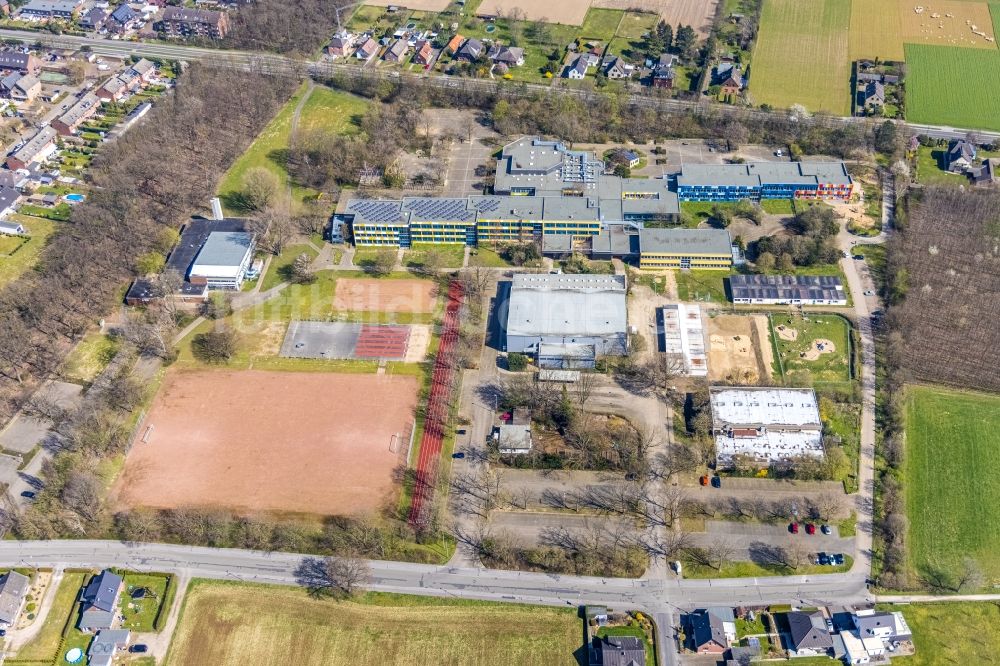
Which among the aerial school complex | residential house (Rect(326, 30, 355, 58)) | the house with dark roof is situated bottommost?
the house with dark roof

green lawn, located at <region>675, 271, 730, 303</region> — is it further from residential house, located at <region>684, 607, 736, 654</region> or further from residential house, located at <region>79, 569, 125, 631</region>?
residential house, located at <region>79, 569, 125, 631</region>

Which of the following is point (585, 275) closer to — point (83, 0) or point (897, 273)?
point (897, 273)

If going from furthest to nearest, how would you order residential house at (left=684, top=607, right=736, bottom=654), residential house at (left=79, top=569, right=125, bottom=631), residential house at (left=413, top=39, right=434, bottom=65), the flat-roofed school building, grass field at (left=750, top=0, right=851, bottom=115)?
residential house at (left=413, top=39, right=434, bottom=65) → grass field at (left=750, top=0, right=851, bottom=115) → the flat-roofed school building → residential house at (left=79, top=569, right=125, bottom=631) → residential house at (left=684, top=607, right=736, bottom=654)

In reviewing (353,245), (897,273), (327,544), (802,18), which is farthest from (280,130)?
(802,18)

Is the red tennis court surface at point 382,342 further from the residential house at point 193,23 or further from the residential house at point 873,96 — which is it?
the residential house at point 193,23

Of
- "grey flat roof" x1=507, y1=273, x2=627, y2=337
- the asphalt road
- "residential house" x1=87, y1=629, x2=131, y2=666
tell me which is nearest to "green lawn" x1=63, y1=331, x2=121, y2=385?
"residential house" x1=87, y1=629, x2=131, y2=666

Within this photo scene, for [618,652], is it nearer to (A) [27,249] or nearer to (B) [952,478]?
(B) [952,478]
